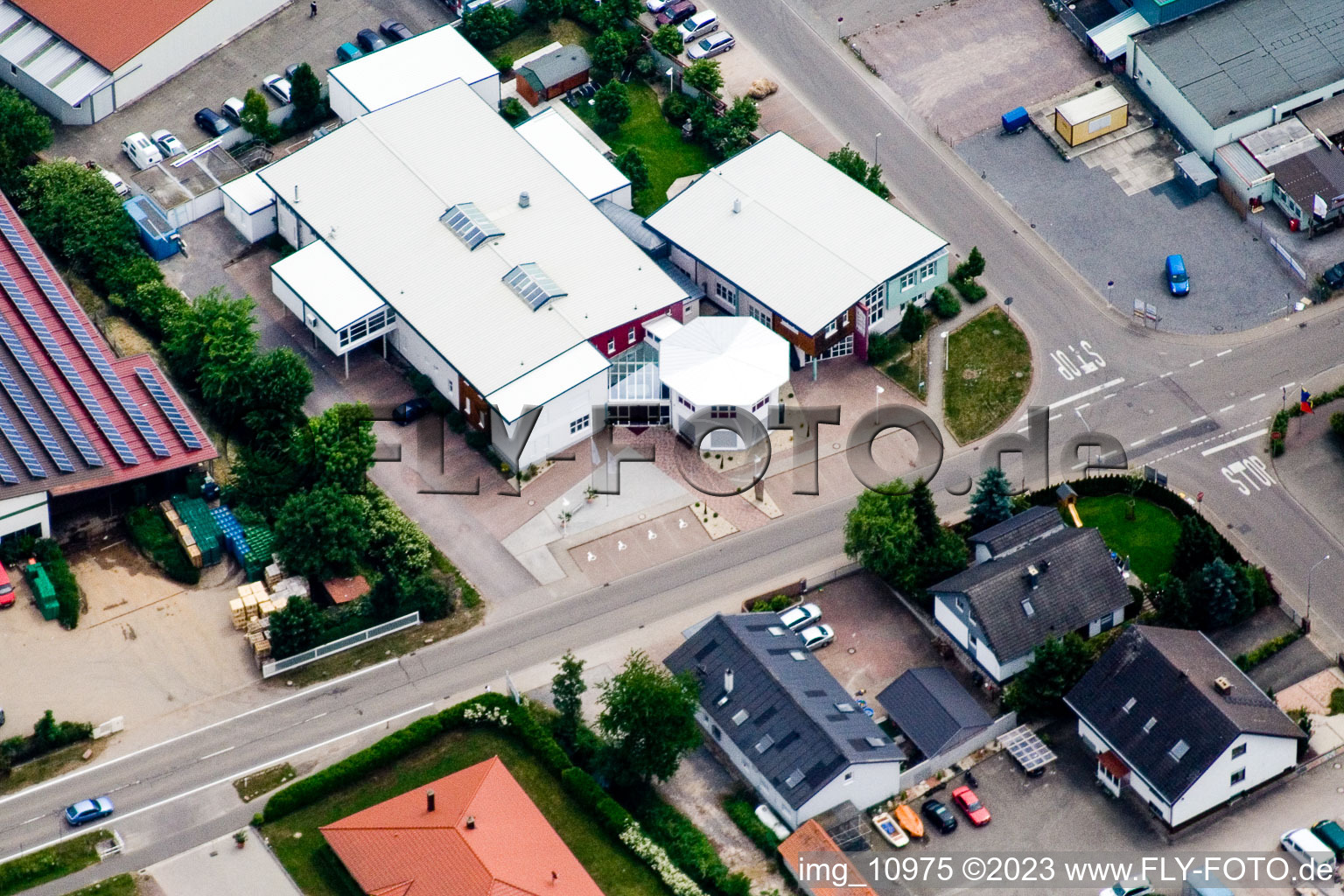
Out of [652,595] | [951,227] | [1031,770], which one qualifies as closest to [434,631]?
[652,595]

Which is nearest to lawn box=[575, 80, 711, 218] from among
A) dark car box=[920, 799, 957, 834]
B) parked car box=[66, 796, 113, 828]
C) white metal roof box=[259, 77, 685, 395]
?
white metal roof box=[259, 77, 685, 395]

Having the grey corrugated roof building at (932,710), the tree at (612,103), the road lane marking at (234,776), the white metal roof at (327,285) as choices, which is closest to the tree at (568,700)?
the road lane marking at (234,776)

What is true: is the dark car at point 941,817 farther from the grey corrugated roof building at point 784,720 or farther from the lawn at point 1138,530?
the lawn at point 1138,530

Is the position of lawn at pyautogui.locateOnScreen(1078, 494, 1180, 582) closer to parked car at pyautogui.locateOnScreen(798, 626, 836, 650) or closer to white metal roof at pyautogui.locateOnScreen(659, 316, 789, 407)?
parked car at pyautogui.locateOnScreen(798, 626, 836, 650)

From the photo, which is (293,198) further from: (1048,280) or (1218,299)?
(1218,299)

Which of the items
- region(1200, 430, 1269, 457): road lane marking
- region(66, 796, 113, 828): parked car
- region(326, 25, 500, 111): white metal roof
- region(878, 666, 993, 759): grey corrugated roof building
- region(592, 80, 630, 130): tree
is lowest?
region(878, 666, 993, 759): grey corrugated roof building

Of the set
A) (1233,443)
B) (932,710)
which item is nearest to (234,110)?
(932,710)

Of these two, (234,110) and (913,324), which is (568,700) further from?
(234,110)
